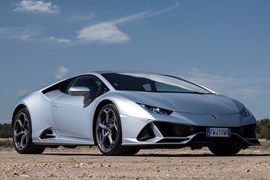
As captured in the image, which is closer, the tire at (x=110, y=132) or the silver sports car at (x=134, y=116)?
the silver sports car at (x=134, y=116)

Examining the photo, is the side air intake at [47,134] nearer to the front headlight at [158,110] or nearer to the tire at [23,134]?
the tire at [23,134]

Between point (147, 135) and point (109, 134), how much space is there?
627mm

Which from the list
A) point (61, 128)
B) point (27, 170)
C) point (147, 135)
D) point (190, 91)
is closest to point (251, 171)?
point (27, 170)

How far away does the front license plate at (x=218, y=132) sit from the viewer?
28.3 ft

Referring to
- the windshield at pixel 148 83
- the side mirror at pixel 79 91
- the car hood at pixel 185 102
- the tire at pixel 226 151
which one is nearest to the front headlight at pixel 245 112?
the car hood at pixel 185 102

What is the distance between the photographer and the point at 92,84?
9.84 m

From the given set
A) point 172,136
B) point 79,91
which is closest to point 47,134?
point 79,91

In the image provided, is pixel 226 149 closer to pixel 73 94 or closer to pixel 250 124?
pixel 250 124

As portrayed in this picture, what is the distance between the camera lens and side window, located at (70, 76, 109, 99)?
9414 millimetres

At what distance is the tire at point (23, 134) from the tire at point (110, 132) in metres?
1.92

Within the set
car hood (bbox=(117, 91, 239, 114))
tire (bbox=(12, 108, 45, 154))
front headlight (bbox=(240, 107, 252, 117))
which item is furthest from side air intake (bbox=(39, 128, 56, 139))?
front headlight (bbox=(240, 107, 252, 117))

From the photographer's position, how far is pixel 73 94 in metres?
9.33

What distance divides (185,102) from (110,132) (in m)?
1.14

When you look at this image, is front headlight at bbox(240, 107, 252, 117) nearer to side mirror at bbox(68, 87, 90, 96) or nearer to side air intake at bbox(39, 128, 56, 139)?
side mirror at bbox(68, 87, 90, 96)
